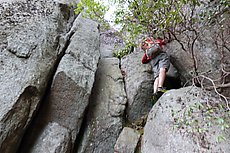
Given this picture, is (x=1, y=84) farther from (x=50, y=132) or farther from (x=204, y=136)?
(x=204, y=136)

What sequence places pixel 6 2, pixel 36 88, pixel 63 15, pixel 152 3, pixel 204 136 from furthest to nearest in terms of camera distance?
pixel 63 15 → pixel 6 2 → pixel 152 3 → pixel 36 88 → pixel 204 136

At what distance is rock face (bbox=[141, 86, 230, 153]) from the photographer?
2725 millimetres

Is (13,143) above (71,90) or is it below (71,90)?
below

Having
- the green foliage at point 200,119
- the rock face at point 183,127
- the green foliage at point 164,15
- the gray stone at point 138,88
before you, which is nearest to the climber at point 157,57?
the gray stone at point 138,88

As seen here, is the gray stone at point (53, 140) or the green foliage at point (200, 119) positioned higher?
the green foliage at point (200, 119)

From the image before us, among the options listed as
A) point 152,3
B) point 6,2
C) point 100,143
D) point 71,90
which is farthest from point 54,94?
point 152,3

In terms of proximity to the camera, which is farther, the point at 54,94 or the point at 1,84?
the point at 54,94

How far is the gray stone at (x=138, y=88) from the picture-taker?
4609 mm

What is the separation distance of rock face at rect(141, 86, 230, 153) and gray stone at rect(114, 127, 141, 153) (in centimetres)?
23

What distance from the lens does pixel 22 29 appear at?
3.87 m

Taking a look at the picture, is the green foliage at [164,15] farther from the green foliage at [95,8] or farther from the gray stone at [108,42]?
the gray stone at [108,42]

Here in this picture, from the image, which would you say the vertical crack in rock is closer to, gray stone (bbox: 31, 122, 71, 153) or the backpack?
gray stone (bbox: 31, 122, 71, 153)

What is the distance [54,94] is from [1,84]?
1.10 meters

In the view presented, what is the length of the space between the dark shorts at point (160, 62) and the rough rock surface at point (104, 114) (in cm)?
102
